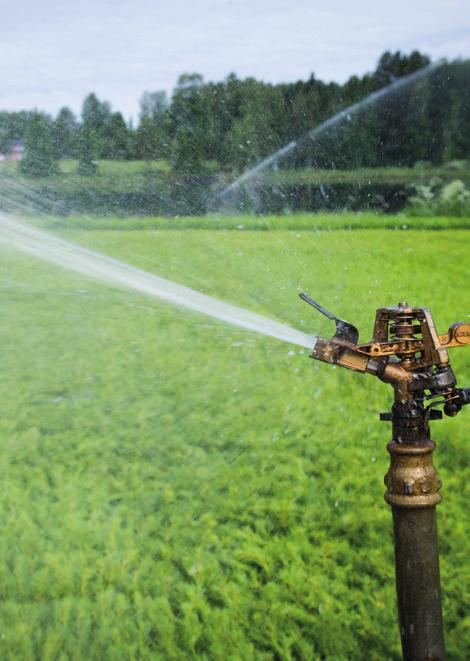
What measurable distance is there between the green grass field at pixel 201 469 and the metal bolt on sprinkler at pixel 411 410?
1.97 ft

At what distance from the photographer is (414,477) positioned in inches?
62.2

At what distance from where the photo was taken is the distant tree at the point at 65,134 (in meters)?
3.80

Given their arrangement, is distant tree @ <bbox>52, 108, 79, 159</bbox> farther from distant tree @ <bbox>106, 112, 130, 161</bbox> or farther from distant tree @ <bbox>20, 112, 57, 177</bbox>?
distant tree @ <bbox>106, 112, 130, 161</bbox>

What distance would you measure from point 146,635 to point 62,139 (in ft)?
7.86

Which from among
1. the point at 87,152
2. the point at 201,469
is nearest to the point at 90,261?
the point at 87,152

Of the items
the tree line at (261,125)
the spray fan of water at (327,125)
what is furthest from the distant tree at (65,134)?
the spray fan of water at (327,125)

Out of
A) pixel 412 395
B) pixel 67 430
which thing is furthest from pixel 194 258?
pixel 412 395

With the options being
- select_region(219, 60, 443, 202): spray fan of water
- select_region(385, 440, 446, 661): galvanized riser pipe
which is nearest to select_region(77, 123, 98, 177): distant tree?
select_region(219, 60, 443, 202): spray fan of water

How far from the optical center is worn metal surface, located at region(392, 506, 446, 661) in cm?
162

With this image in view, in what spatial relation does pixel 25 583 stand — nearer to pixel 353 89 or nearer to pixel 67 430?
pixel 67 430

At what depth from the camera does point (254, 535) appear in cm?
253

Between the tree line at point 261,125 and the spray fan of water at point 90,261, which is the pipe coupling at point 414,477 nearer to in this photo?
the spray fan of water at point 90,261

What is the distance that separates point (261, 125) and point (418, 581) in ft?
11.3

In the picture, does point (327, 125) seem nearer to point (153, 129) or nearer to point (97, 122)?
point (153, 129)
